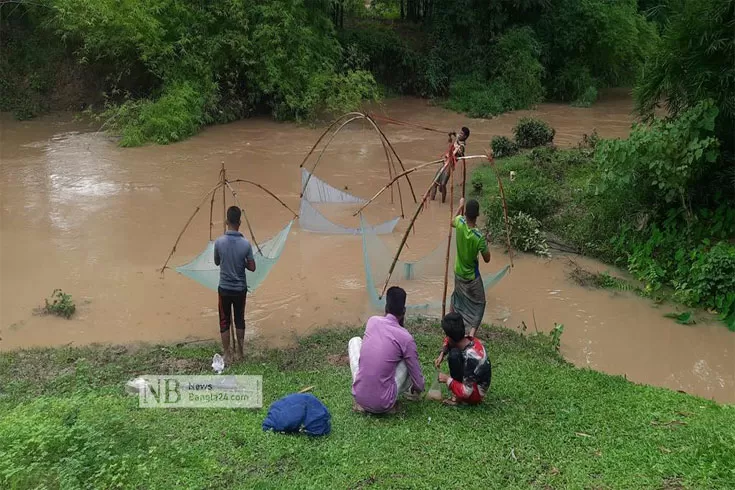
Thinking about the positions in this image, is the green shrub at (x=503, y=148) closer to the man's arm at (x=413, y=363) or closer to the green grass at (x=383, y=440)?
the green grass at (x=383, y=440)

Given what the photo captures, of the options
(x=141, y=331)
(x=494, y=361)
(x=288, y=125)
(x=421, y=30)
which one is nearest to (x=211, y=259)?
(x=141, y=331)

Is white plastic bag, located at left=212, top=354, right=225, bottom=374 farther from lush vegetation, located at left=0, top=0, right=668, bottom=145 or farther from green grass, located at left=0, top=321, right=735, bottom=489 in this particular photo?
lush vegetation, located at left=0, top=0, right=668, bottom=145

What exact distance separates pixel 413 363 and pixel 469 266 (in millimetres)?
1314

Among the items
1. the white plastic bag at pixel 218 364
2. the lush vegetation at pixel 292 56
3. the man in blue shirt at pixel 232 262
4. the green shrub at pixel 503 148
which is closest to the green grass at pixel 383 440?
the white plastic bag at pixel 218 364

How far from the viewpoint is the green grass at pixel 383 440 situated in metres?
3.05

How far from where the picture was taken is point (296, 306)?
615 centimetres

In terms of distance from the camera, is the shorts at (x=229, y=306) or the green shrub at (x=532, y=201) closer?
the shorts at (x=229, y=306)

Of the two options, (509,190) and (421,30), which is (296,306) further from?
(421,30)

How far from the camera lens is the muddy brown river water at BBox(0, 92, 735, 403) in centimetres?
554

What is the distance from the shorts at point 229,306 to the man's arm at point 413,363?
1603mm

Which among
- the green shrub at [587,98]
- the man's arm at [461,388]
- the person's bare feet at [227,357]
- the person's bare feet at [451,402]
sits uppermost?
the green shrub at [587,98]

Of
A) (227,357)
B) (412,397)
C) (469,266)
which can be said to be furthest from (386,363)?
(227,357)

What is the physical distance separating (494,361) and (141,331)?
3.11 meters

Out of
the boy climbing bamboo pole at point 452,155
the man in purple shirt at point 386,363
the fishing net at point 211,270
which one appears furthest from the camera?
the boy climbing bamboo pole at point 452,155
